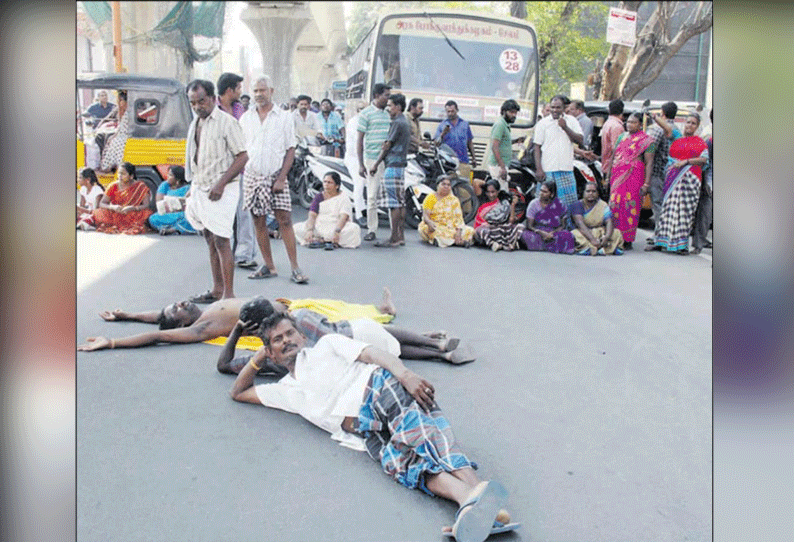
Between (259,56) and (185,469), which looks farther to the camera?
(185,469)

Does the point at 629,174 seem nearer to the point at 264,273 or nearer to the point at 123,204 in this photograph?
the point at 264,273

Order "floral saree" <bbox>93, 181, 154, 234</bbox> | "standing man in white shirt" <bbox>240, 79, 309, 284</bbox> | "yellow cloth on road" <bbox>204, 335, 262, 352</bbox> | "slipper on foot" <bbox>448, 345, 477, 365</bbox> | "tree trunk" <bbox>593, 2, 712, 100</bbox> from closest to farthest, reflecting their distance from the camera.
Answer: "tree trunk" <bbox>593, 2, 712, 100</bbox> → "standing man in white shirt" <bbox>240, 79, 309, 284</bbox> → "floral saree" <bbox>93, 181, 154, 234</bbox> → "yellow cloth on road" <bbox>204, 335, 262, 352</bbox> → "slipper on foot" <bbox>448, 345, 477, 365</bbox>

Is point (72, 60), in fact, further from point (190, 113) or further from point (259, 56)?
point (190, 113)

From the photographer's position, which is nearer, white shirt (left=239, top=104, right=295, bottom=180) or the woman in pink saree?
white shirt (left=239, top=104, right=295, bottom=180)

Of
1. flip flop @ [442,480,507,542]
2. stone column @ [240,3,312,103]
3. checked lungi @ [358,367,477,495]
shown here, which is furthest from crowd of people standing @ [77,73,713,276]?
flip flop @ [442,480,507,542]

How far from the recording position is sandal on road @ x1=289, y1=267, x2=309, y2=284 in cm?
251

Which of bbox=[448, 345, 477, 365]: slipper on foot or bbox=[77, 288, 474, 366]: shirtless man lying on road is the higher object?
bbox=[77, 288, 474, 366]: shirtless man lying on road

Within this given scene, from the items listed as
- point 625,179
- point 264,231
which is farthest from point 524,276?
point 264,231

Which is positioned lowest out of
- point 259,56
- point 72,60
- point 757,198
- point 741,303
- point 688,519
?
point 688,519

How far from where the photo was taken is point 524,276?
3258 millimetres

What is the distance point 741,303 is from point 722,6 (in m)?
0.40

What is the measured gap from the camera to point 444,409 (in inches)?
99.0

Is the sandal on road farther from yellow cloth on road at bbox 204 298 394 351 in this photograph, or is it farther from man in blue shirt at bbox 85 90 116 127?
man in blue shirt at bbox 85 90 116 127

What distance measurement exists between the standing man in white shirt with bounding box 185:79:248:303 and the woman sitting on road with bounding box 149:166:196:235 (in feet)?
0.11
